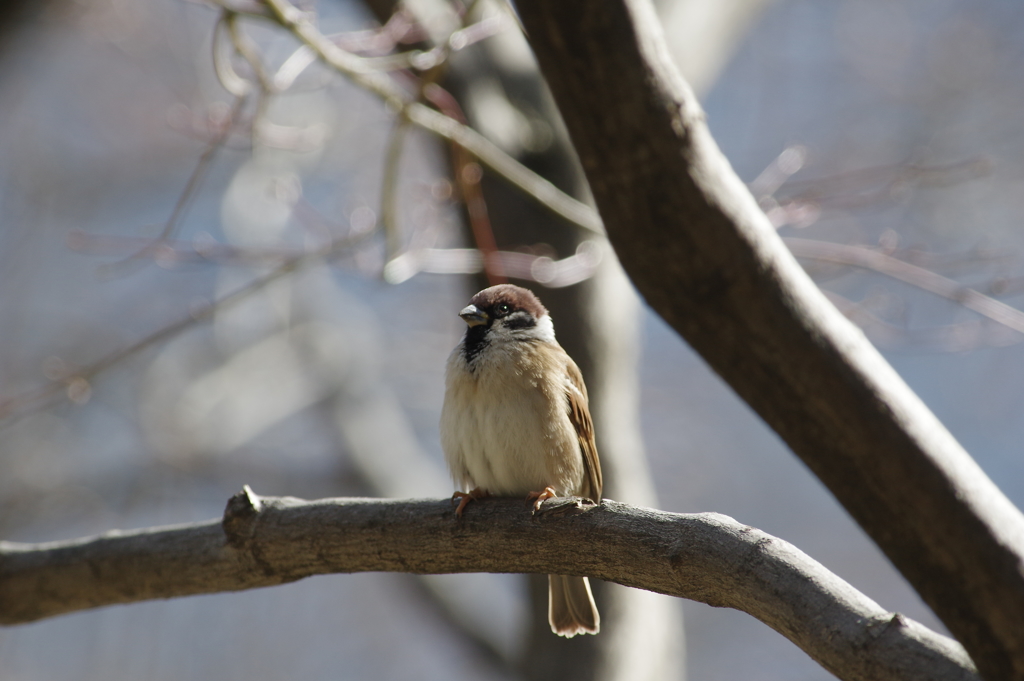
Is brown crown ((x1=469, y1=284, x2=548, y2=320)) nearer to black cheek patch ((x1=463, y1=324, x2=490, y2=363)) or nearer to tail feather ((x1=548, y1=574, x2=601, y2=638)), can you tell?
black cheek patch ((x1=463, y1=324, x2=490, y2=363))

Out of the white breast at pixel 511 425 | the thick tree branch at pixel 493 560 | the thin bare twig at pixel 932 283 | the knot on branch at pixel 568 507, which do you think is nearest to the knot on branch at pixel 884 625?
the thick tree branch at pixel 493 560

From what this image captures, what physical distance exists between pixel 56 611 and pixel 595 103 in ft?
8.69

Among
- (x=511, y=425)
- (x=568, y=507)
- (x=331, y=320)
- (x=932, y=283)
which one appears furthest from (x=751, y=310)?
(x=331, y=320)

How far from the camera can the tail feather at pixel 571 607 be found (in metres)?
3.22

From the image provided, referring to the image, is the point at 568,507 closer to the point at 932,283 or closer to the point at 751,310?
the point at 751,310

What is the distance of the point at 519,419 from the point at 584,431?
352 mm

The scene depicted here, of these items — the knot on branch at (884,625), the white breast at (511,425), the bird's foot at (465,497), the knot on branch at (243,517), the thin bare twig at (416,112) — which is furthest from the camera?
the thin bare twig at (416,112)

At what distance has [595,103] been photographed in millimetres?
2457

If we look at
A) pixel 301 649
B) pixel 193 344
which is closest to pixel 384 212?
pixel 193 344

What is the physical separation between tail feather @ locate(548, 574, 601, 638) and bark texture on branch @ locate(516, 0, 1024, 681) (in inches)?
42.4

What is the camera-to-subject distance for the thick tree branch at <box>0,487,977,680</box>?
6.23 feet

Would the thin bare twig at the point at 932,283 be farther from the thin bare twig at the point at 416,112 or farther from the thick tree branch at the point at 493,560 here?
the thick tree branch at the point at 493,560

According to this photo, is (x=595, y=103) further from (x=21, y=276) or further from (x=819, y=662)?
(x=21, y=276)

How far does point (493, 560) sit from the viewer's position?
2.42 m
